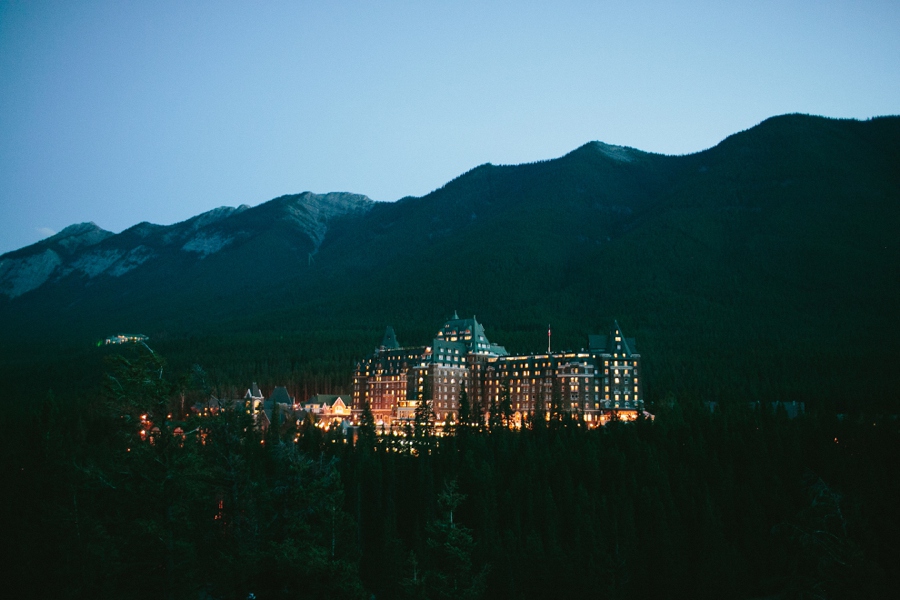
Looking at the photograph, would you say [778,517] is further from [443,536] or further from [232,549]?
[232,549]

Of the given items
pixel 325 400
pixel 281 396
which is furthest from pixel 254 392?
pixel 325 400

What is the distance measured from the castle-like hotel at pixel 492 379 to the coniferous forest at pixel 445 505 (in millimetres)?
20975

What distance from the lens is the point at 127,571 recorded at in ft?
97.7

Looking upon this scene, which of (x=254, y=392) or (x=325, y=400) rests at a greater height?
(x=254, y=392)

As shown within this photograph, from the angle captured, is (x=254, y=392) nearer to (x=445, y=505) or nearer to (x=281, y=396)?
(x=281, y=396)

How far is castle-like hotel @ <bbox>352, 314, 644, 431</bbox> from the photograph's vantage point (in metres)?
145

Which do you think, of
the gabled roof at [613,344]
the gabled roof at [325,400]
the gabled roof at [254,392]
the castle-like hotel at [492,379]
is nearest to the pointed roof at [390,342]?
the castle-like hotel at [492,379]

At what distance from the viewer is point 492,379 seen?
160m

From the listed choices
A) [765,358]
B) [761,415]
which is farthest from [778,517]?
[765,358]

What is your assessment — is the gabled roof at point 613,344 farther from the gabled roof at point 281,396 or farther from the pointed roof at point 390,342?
the gabled roof at point 281,396

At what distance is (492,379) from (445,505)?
123183 millimetres

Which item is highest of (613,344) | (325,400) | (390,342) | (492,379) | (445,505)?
(390,342)

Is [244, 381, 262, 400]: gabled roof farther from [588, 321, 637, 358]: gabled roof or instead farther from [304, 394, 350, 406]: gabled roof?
[588, 321, 637, 358]: gabled roof

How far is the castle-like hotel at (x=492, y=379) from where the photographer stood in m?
145
